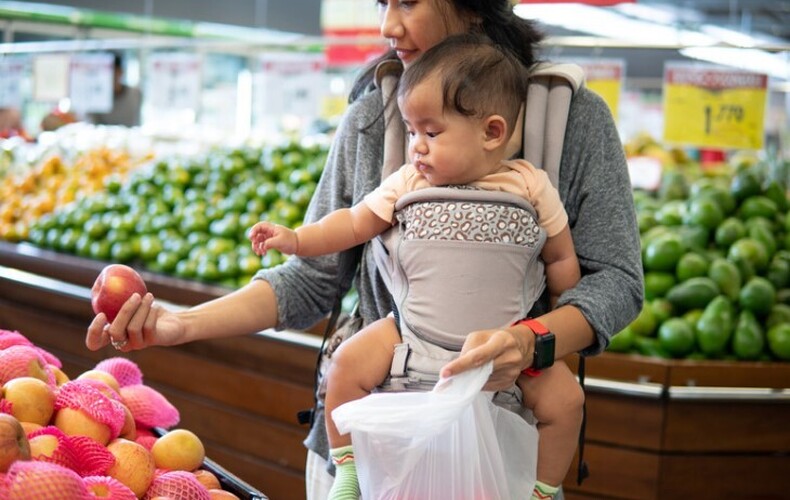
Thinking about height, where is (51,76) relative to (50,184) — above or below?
above

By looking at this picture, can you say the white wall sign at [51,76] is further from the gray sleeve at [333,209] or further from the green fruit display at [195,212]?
the gray sleeve at [333,209]

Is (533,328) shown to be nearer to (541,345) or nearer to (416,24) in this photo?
(541,345)

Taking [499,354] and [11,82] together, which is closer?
[499,354]

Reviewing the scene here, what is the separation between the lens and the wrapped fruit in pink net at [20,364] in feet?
5.82

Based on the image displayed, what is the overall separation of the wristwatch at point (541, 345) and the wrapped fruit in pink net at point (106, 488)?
0.67 m

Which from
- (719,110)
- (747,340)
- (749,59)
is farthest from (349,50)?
(749,59)

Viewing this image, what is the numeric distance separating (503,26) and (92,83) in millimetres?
5510

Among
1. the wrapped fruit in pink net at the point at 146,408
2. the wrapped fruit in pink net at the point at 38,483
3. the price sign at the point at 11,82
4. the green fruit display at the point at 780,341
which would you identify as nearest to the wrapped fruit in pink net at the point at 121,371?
the wrapped fruit in pink net at the point at 146,408

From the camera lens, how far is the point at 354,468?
1665 mm

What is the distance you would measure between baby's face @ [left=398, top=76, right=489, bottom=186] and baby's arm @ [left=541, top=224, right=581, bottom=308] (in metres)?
0.18

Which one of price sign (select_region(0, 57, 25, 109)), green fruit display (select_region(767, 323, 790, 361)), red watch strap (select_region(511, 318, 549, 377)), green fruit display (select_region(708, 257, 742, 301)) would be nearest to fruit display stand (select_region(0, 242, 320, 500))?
green fruit display (select_region(708, 257, 742, 301))

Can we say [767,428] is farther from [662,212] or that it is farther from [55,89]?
[55,89]

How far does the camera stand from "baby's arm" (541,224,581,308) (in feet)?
5.51

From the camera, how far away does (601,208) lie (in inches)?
69.3
